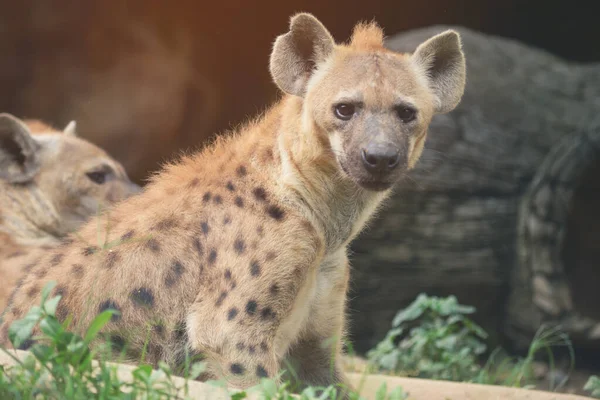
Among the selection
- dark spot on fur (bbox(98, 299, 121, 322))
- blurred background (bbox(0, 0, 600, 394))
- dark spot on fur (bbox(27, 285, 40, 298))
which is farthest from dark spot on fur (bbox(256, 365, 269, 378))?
blurred background (bbox(0, 0, 600, 394))

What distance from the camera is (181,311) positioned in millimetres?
3312

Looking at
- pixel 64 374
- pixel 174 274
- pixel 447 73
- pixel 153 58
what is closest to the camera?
pixel 64 374

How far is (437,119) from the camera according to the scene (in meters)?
5.99

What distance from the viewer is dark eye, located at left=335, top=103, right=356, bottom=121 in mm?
3361

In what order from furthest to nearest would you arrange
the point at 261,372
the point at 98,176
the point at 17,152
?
the point at 98,176 → the point at 17,152 → the point at 261,372

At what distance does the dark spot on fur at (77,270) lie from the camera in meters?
3.33

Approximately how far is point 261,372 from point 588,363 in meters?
4.11

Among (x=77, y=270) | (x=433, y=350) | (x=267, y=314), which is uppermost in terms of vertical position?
(x=77, y=270)

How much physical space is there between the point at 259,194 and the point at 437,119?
285 centimetres

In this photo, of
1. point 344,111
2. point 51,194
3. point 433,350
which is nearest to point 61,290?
point 344,111

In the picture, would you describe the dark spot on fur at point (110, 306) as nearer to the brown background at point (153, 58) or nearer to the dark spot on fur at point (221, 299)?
the dark spot on fur at point (221, 299)

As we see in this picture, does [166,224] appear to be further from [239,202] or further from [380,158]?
[380,158]

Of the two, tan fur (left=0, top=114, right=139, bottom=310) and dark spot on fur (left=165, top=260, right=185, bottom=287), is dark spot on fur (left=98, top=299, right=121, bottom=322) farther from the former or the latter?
tan fur (left=0, top=114, right=139, bottom=310)

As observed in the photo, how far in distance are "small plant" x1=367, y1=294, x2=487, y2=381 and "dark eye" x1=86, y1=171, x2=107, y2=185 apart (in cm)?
202
